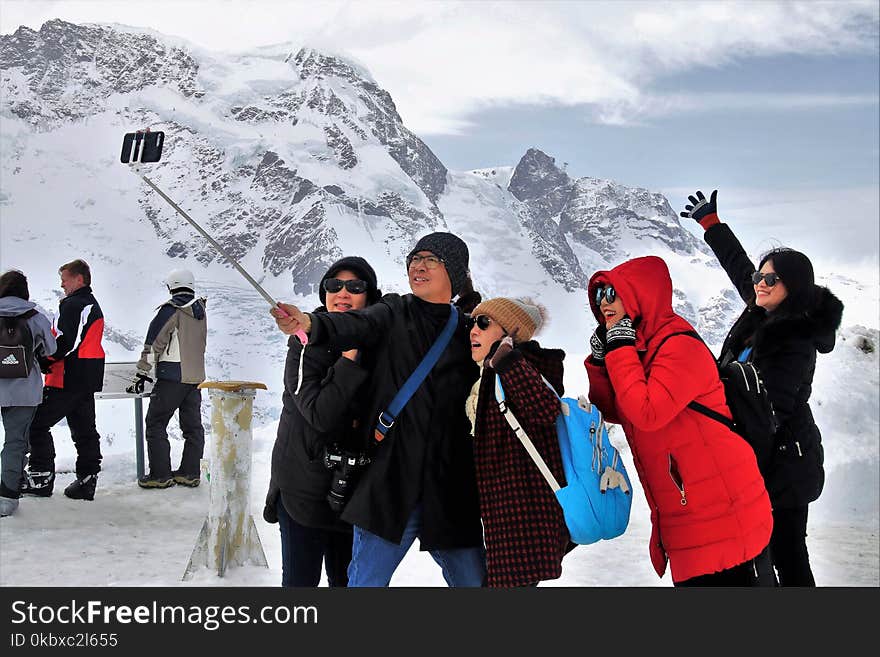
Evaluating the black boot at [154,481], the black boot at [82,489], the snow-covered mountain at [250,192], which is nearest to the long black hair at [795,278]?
the black boot at [82,489]

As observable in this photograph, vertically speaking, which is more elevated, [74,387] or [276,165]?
[276,165]

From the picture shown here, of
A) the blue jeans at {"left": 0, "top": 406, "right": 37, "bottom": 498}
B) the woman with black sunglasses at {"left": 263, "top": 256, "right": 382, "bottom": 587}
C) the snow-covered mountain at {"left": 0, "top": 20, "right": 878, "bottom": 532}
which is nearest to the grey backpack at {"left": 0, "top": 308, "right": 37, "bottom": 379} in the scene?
the blue jeans at {"left": 0, "top": 406, "right": 37, "bottom": 498}

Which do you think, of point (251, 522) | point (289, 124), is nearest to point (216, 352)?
point (289, 124)

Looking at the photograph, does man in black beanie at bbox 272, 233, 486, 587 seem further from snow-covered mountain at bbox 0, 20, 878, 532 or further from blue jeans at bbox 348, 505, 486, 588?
snow-covered mountain at bbox 0, 20, 878, 532

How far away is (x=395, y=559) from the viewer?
8.47 feet

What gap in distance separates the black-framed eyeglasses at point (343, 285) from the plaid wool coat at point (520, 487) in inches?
22.0

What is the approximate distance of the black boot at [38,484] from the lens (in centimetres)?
634

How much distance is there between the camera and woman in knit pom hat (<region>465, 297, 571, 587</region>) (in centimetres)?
244

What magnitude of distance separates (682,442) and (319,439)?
108cm

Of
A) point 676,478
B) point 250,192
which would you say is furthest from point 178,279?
point 250,192

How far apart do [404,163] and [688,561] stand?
10988cm

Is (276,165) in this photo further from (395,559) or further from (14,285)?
(395,559)

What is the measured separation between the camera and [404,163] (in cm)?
11006
